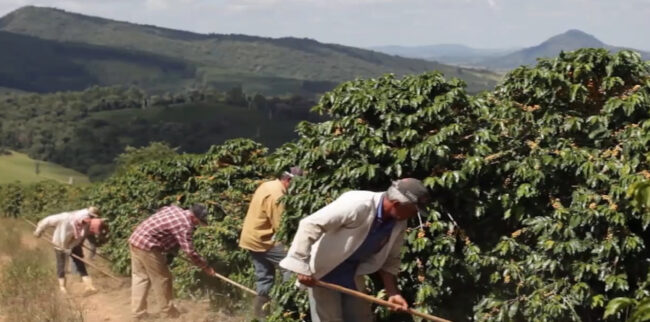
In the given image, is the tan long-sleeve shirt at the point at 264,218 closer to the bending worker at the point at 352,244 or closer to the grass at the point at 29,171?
the bending worker at the point at 352,244

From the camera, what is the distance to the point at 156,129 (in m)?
128

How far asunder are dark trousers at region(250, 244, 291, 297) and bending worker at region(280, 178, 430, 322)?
2.38 meters

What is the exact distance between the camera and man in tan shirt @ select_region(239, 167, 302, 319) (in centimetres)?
808

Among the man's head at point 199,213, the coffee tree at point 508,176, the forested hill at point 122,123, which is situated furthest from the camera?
the forested hill at point 122,123

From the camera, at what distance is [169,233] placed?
8.97 m

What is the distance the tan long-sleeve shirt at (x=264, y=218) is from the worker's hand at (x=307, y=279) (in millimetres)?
2568

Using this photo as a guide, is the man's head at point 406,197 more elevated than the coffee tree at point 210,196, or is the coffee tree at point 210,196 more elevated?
the man's head at point 406,197

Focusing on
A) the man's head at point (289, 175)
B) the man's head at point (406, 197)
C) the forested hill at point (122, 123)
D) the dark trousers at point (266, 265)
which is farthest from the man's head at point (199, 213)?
the forested hill at point (122, 123)

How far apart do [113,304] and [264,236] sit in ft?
13.4

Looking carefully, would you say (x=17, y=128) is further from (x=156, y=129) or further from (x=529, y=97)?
(x=529, y=97)

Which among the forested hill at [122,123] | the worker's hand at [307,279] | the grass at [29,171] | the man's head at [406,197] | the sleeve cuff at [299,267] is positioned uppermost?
the man's head at [406,197]

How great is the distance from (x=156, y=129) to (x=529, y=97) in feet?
409

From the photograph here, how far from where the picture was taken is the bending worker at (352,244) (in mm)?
5291

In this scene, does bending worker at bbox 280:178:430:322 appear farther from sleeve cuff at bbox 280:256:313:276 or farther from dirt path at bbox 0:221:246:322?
dirt path at bbox 0:221:246:322
